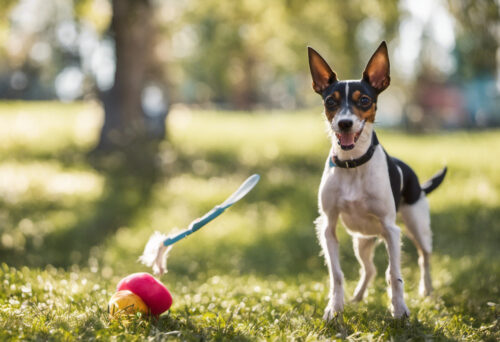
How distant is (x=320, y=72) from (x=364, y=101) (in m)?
0.48

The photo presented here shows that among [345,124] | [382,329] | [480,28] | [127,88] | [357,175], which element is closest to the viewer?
[345,124]

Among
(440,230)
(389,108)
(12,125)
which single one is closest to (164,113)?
(12,125)

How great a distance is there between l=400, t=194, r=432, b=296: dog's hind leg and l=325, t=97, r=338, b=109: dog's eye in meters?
1.50

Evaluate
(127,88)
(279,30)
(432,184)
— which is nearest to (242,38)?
(279,30)

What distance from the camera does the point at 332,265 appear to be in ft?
14.0

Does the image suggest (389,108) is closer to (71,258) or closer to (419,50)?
(419,50)

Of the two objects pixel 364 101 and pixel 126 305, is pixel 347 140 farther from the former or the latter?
pixel 126 305

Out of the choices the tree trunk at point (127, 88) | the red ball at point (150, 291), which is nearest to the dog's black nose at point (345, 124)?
the red ball at point (150, 291)

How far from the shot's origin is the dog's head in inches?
150

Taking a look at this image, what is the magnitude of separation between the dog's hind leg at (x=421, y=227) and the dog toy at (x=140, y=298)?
2337 millimetres

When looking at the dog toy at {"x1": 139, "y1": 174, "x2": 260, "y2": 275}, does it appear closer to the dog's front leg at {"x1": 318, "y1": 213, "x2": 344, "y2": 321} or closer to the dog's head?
the dog's front leg at {"x1": 318, "y1": 213, "x2": 344, "y2": 321}

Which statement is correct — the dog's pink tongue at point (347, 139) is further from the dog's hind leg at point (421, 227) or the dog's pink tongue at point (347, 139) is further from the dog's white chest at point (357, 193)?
the dog's hind leg at point (421, 227)

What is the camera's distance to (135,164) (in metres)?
12.9

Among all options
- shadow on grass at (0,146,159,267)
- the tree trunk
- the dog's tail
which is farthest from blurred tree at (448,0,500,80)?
the tree trunk
